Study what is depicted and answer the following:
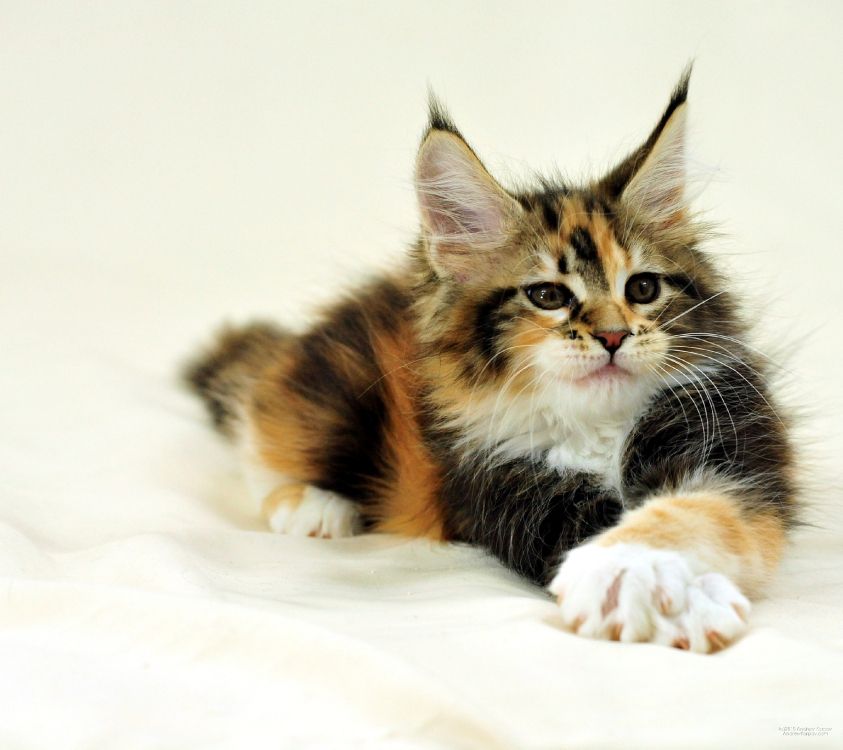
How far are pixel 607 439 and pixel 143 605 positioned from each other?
0.92 meters

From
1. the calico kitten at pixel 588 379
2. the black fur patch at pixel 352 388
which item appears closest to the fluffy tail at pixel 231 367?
the black fur patch at pixel 352 388

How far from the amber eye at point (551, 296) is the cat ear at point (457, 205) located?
0.15m

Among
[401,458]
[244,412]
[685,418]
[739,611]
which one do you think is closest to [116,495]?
[244,412]

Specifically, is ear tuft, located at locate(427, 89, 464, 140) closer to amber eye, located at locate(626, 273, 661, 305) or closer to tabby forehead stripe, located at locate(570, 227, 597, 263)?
tabby forehead stripe, located at locate(570, 227, 597, 263)

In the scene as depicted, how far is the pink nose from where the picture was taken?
198 cm

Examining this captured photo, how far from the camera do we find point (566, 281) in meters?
2.09

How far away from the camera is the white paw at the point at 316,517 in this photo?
2.64 meters

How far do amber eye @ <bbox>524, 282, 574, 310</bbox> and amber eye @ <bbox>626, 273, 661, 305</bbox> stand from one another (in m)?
0.12

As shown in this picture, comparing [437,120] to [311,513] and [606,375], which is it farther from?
[311,513]

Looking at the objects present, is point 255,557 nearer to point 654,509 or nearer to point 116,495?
point 116,495

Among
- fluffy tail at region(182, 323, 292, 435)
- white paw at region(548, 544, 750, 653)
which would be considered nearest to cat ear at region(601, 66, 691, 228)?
white paw at region(548, 544, 750, 653)

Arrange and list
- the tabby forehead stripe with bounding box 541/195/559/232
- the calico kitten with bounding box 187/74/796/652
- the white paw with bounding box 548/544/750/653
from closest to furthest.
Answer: the white paw with bounding box 548/544/750/653
the calico kitten with bounding box 187/74/796/652
the tabby forehead stripe with bounding box 541/195/559/232

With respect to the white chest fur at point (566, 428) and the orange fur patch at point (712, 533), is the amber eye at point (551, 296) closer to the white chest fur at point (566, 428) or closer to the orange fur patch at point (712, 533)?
the white chest fur at point (566, 428)

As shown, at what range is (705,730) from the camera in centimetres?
141
